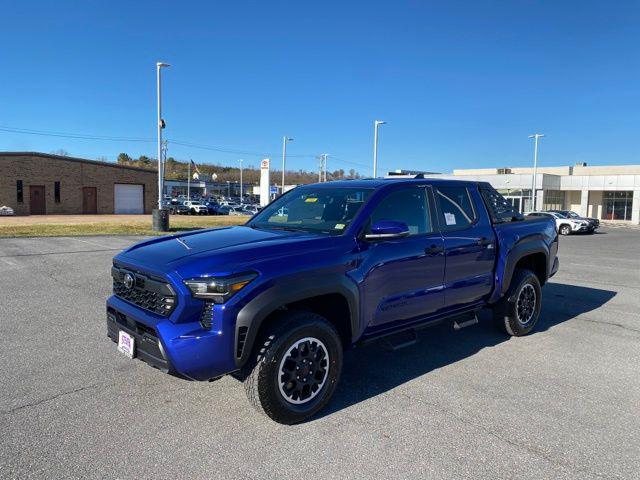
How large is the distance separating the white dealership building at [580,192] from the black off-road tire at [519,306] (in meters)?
45.5

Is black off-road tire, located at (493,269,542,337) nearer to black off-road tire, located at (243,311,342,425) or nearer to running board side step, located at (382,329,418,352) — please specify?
running board side step, located at (382,329,418,352)

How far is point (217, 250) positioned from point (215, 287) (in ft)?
1.32

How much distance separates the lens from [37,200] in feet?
133

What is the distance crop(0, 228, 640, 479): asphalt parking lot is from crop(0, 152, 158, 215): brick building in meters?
39.4

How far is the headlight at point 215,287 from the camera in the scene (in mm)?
3227

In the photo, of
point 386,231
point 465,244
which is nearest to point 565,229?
point 465,244

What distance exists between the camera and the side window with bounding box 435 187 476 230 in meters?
4.89

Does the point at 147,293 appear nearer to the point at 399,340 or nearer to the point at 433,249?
the point at 399,340

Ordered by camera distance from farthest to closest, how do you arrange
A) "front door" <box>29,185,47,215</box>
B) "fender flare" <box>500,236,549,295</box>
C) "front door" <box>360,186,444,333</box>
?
"front door" <box>29,185,47,215</box>, "fender flare" <box>500,236,549,295</box>, "front door" <box>360,186,444,333</box>

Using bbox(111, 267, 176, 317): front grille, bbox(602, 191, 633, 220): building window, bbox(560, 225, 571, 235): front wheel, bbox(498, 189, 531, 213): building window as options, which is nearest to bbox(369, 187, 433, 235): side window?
bbox(111, 267, 176, 317): front grille

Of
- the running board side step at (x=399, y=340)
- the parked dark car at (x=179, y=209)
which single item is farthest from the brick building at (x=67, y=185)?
the running board side step at (x=399, y=340)

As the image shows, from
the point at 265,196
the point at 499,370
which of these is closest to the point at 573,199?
the point at 265,196

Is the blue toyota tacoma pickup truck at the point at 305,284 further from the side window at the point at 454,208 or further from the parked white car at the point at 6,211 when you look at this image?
the parked white car at the point at 6,211

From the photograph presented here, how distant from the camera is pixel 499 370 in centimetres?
476
